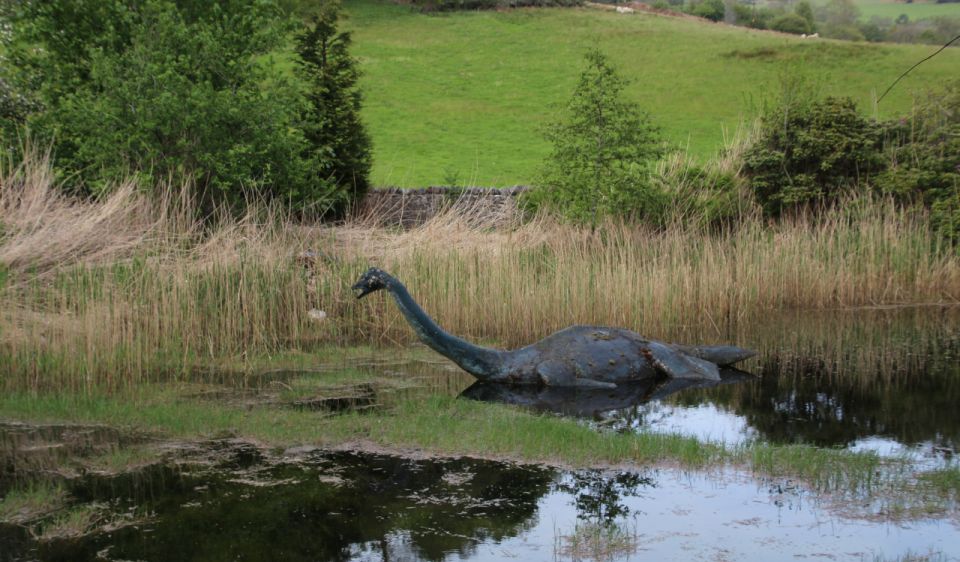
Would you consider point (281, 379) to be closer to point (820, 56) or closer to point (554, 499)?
point (554, 499)

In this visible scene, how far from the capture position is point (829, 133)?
1695 centimetres

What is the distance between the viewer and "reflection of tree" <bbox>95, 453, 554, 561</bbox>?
5.06 meters

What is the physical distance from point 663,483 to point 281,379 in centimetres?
437

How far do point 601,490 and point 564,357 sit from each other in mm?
3229

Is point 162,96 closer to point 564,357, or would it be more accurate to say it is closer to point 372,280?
point 372,280

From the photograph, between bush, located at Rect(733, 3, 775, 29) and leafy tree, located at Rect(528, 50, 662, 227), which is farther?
bush, located at Rect(733, 3, 775, 29)

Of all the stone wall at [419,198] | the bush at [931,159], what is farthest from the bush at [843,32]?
the bush at [931,159]

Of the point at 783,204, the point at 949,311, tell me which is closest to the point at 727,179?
the point at 783,204

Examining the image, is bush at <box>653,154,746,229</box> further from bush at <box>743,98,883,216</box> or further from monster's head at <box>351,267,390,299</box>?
monster's head at <box>351,267,390,299</box>

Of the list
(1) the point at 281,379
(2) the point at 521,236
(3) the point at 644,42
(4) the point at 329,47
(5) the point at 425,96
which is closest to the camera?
(1) the point at 281,379

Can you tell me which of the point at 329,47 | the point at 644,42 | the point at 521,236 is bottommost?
the point at 521,236

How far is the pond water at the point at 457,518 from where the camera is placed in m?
5.00

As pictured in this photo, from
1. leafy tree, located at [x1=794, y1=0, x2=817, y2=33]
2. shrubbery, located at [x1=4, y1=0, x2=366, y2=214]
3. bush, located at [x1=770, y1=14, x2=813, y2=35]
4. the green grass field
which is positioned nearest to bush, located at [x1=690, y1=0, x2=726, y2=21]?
bush, located at [x1=770, y1=14, x2=813, y2=35]

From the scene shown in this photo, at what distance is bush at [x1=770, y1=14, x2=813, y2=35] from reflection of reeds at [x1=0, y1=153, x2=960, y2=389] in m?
48.9
